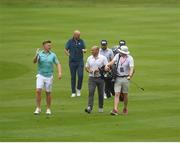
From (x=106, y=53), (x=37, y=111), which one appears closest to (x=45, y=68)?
(x=37, y=111)

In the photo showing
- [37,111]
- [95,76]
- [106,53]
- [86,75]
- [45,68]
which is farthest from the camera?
[86,75]

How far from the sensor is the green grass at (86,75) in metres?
22.8

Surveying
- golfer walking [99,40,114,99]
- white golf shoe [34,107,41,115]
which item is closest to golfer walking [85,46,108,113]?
white golf shoe [34,107,41,115]

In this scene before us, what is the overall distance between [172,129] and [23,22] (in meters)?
36.2

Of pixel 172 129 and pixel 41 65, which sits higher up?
pixel 41 65

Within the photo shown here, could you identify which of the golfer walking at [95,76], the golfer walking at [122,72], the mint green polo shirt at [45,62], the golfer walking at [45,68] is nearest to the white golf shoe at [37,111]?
the golfer walking at [45,68]

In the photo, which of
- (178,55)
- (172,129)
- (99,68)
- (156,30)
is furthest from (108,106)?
(156,30)

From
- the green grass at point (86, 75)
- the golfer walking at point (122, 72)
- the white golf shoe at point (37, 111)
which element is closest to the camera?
the green grass at point (86, 75)

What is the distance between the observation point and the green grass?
22812 millimetres

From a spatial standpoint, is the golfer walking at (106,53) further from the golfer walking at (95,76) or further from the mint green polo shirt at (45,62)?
the mint green polo shirt at (45,62)

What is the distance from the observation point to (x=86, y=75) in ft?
117

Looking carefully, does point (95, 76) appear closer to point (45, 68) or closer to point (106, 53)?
point (45, 68)

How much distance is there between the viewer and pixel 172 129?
22.8 meters

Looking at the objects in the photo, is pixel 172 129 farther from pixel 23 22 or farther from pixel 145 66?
pixel 23 22
